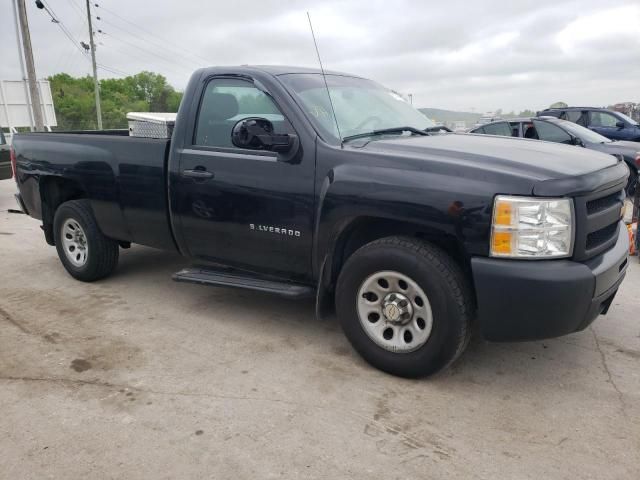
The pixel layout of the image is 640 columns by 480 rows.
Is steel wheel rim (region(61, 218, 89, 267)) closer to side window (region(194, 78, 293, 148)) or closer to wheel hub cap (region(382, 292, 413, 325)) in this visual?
side window (region(194, 78, 293, 148))

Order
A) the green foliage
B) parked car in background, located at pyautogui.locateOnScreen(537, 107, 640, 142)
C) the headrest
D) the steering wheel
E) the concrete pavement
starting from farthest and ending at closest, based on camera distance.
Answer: the green foliage, parked car in background, located at pyautogui.locateOnScreen(537, 107, 640, 142), the headrest, the steering wheel, the concrete pavement

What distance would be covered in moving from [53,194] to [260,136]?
2976 millimetres

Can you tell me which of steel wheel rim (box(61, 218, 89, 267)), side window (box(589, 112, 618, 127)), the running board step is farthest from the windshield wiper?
side window (box(589, 112, 618, 127))

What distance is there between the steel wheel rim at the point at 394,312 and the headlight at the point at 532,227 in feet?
1.85

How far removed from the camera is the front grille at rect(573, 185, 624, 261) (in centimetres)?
299

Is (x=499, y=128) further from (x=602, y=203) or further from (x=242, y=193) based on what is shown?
(x=242, y=193)

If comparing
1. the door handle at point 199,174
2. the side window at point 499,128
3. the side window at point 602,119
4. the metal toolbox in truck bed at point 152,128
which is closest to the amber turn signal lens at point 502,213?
the door handle at point 199,174

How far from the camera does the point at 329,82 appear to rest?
4281mm

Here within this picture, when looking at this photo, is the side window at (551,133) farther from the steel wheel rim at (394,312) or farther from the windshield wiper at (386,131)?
the steel wheel rim at (394,312)

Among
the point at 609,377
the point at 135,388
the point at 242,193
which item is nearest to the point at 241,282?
the point at 242,193

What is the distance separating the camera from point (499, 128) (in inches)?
471

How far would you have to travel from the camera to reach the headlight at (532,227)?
9.61 feet

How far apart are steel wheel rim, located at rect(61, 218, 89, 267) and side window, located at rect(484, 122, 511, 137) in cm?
897

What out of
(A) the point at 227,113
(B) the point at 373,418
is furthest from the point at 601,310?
(A) the point at 227,113
